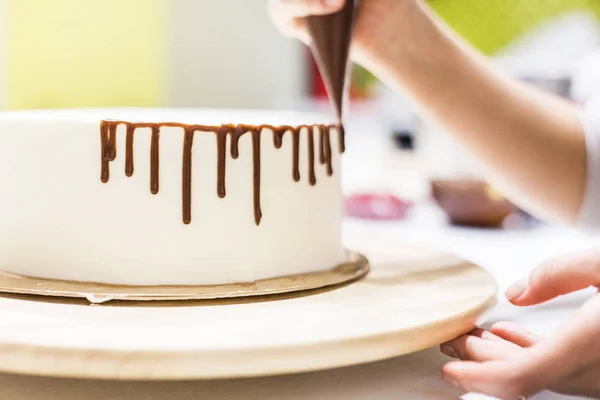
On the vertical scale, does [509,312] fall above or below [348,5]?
below

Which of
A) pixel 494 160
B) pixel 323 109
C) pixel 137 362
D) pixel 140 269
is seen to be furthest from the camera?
pixel 323 109

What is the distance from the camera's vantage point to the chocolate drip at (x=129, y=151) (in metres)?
0.77

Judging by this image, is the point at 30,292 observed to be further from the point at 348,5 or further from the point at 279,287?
the point at 348,5

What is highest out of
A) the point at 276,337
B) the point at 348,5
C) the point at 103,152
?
the point at 348,5

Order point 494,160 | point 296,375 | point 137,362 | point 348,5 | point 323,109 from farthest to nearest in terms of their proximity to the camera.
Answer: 1. point 323,109
2. point 494,160
3. point 348,5
4. point 296,375
5. point 137,362

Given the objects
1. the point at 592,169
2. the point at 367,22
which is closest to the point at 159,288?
the point at 367,22

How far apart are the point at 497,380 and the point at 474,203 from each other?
1150 mm

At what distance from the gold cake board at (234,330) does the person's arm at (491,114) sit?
472 mm

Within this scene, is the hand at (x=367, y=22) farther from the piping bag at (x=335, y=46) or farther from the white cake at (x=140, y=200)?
the white cake at (x=140, y=200)

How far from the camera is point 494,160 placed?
1243mm

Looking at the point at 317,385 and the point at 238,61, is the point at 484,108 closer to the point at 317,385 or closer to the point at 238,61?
the point at 317,385

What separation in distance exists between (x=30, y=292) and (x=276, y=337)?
0.29 meters

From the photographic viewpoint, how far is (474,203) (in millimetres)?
1688

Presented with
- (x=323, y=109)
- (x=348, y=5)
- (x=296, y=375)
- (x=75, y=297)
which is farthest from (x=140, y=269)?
(x=323, y=109)
